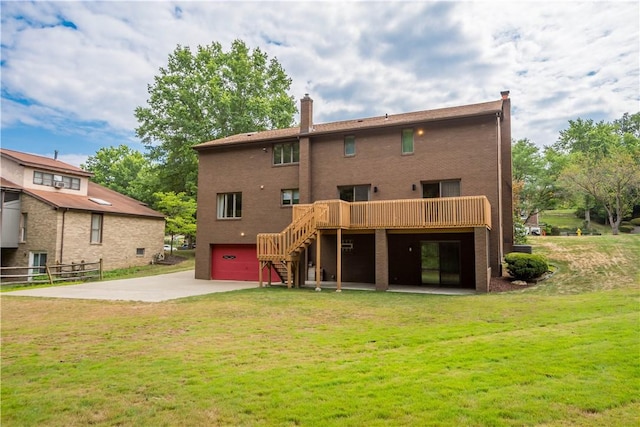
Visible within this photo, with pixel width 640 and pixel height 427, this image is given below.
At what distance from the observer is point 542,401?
4.13 metres

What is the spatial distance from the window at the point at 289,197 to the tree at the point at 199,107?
16.2 metres

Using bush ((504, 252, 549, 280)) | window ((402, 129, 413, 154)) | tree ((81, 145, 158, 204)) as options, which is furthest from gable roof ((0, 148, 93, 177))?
bush ((504, 252, 549, 280))

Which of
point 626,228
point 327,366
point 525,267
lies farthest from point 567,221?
point 327,366

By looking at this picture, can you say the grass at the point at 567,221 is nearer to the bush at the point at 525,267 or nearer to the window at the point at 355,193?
the bush at the point at 525,267

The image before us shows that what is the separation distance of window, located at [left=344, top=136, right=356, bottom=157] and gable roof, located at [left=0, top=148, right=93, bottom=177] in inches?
777

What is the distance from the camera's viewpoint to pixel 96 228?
2589 cm

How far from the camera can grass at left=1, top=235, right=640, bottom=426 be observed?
3998mm

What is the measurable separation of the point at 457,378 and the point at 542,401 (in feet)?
3.23

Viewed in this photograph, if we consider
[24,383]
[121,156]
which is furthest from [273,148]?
[121,156]

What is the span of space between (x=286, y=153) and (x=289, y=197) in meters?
2.41

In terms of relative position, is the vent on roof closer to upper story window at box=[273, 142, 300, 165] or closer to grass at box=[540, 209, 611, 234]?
upper story window at box=[273, 142, 300, 165]

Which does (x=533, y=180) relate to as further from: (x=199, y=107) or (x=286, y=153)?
(x=199, y=107)

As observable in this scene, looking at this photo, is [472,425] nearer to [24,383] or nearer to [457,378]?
[457,378]

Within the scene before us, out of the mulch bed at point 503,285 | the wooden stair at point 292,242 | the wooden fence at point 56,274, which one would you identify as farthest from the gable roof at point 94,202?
the mulch bed at point 503,285
